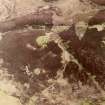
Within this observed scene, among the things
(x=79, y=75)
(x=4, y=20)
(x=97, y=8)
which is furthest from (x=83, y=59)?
(x=4, y=20)

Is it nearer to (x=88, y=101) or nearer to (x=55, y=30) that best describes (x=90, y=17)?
(x=55, y=30)

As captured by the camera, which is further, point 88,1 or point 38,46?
point 88,1

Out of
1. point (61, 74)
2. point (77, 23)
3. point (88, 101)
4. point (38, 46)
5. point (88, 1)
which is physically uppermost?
point (88, 1)

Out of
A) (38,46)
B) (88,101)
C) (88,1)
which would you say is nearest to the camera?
(88,101)

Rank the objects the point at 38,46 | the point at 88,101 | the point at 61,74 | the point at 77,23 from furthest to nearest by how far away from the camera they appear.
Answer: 1. the point at 77,23
2. the point at 38,46
3. the point at 61,74
4. the point at 88,101

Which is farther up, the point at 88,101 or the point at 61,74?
the point at 61,74

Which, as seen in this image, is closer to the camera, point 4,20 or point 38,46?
point 38,46

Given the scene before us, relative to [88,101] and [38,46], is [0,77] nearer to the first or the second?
[38,46]

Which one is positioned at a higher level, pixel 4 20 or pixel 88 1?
pixel 88 1

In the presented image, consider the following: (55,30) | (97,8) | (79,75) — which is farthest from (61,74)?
(97,8)
